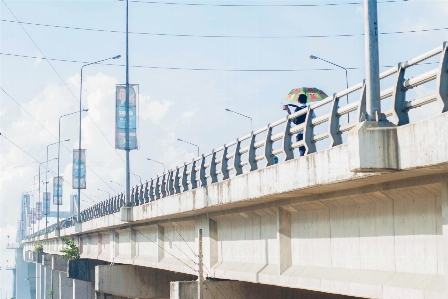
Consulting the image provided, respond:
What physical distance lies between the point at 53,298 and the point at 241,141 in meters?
91.1

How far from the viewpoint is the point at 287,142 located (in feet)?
57.2

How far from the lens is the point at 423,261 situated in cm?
1273

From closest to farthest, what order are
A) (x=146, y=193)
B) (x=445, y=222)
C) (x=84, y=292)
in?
(x=445, y=222), (x=146, y=193), (x=84, y=292)

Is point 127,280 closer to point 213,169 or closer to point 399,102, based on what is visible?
point 213,169

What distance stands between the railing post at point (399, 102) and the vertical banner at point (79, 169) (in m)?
74.1

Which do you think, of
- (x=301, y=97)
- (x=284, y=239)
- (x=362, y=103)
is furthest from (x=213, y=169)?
(x=362, y=103)

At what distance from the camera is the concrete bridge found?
11938mm

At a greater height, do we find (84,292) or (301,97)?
(301,97)

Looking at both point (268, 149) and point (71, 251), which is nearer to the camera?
point (268, 149)

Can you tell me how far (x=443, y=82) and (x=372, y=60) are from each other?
1.93 meters

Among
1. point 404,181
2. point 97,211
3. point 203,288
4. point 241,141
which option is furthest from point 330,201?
point 97,211

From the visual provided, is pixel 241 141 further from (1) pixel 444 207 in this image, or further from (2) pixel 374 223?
(1) pixel 444 207

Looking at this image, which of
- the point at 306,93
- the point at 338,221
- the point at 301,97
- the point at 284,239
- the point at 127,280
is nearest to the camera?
the point at 338,221

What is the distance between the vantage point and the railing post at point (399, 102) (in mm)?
12289
